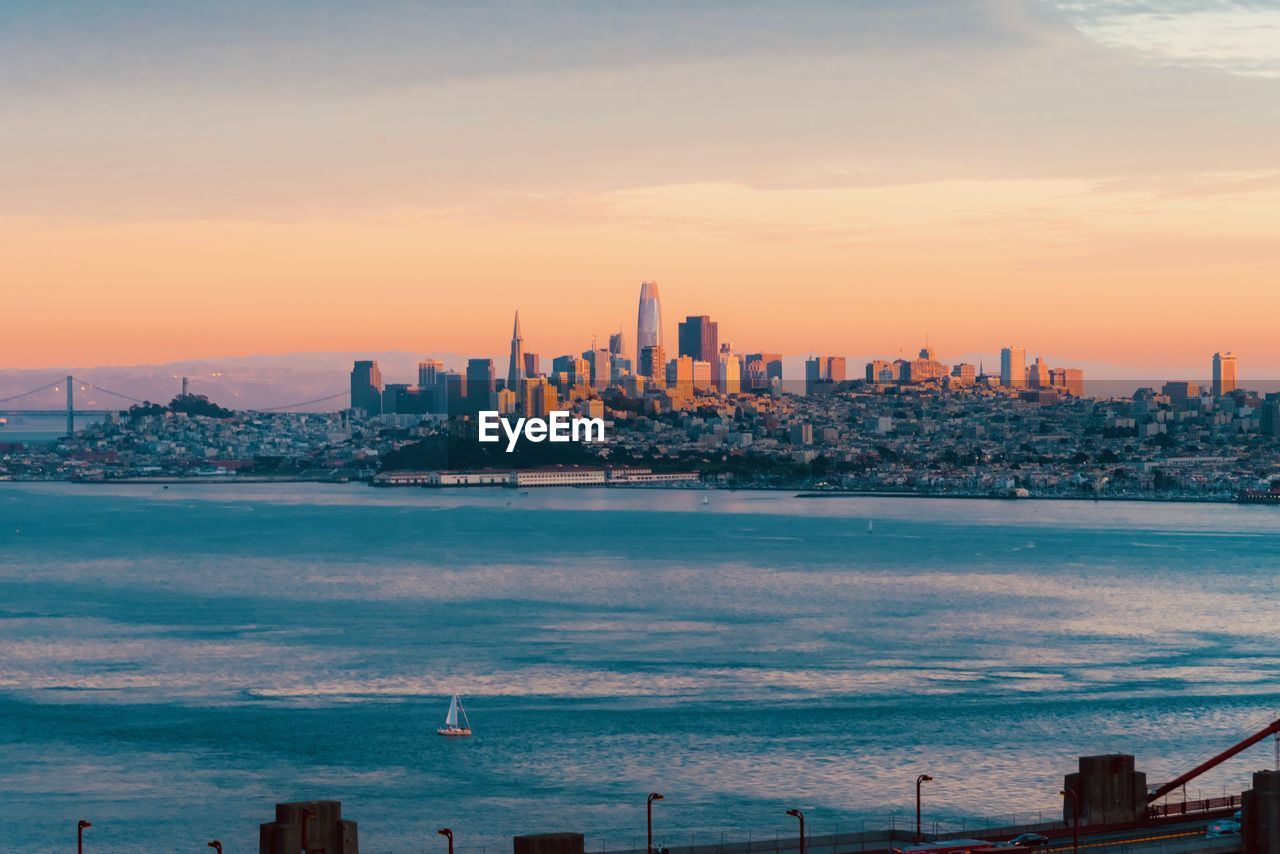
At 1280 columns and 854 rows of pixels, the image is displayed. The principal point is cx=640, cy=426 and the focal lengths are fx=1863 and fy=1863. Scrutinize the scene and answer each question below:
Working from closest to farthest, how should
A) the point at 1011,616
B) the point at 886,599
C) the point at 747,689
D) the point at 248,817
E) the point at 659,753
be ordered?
1. the point at 248,817
2. the point at 659,753
3. the point at 747,689
4. the point at 1011,616
5. the point at 886,599

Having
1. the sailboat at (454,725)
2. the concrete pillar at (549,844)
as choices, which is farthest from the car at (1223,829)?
the sailboat at (454,725)

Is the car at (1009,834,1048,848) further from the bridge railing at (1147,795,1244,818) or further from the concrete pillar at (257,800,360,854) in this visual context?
the concrete pillar at (257,800,360,854)

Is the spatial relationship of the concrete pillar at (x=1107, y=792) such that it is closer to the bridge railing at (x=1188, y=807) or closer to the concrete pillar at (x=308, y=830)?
the bridge railing at (x=1188, y=807)

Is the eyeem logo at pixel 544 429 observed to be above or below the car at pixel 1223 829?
above

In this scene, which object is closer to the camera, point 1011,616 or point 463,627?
point 463,627

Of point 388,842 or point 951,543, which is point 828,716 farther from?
point 951,543

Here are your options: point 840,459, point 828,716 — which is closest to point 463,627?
point 828,716

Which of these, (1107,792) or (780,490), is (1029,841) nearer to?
(1107,792)
